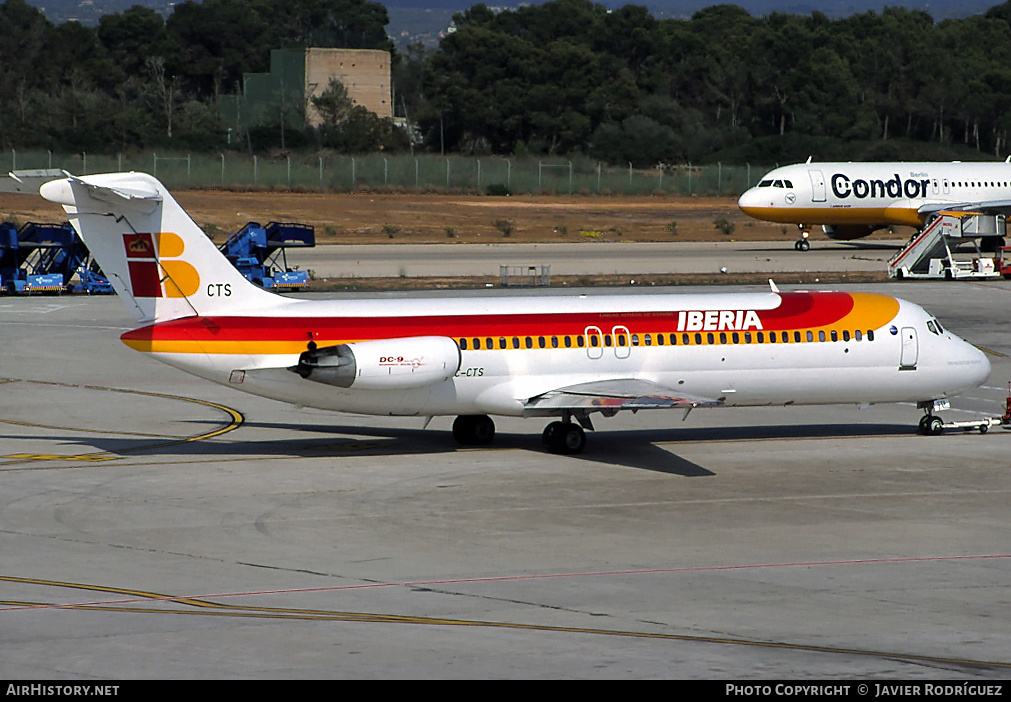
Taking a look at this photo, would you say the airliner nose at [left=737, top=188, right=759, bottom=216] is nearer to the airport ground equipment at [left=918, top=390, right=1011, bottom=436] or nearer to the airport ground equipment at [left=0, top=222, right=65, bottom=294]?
the airport ground equipment at [left=0, top=222, right=65, bottom=294]

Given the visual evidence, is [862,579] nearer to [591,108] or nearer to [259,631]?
[259,631]

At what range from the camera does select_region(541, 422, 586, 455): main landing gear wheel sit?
90.5 feet

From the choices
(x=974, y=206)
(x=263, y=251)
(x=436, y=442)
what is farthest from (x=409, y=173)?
(x=436, y=442)

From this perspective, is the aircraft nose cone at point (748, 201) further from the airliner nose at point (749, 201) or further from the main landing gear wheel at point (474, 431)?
the main landing gear wheel at point (474, 431)

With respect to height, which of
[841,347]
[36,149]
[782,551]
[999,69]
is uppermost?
[999,69]

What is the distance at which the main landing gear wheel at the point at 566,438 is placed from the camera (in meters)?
27.6

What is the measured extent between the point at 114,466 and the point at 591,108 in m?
115

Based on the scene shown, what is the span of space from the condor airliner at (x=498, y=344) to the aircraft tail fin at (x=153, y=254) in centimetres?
3

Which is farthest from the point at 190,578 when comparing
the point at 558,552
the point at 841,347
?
the point at 841,347

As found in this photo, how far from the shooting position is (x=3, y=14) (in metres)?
155

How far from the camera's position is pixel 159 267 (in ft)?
85.8

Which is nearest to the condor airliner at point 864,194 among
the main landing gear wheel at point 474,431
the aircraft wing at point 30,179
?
the main landing gear wheel at point 474,431

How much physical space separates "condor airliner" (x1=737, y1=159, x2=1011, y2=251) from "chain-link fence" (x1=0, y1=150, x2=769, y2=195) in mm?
38196

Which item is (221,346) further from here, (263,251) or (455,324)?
(263,251)
